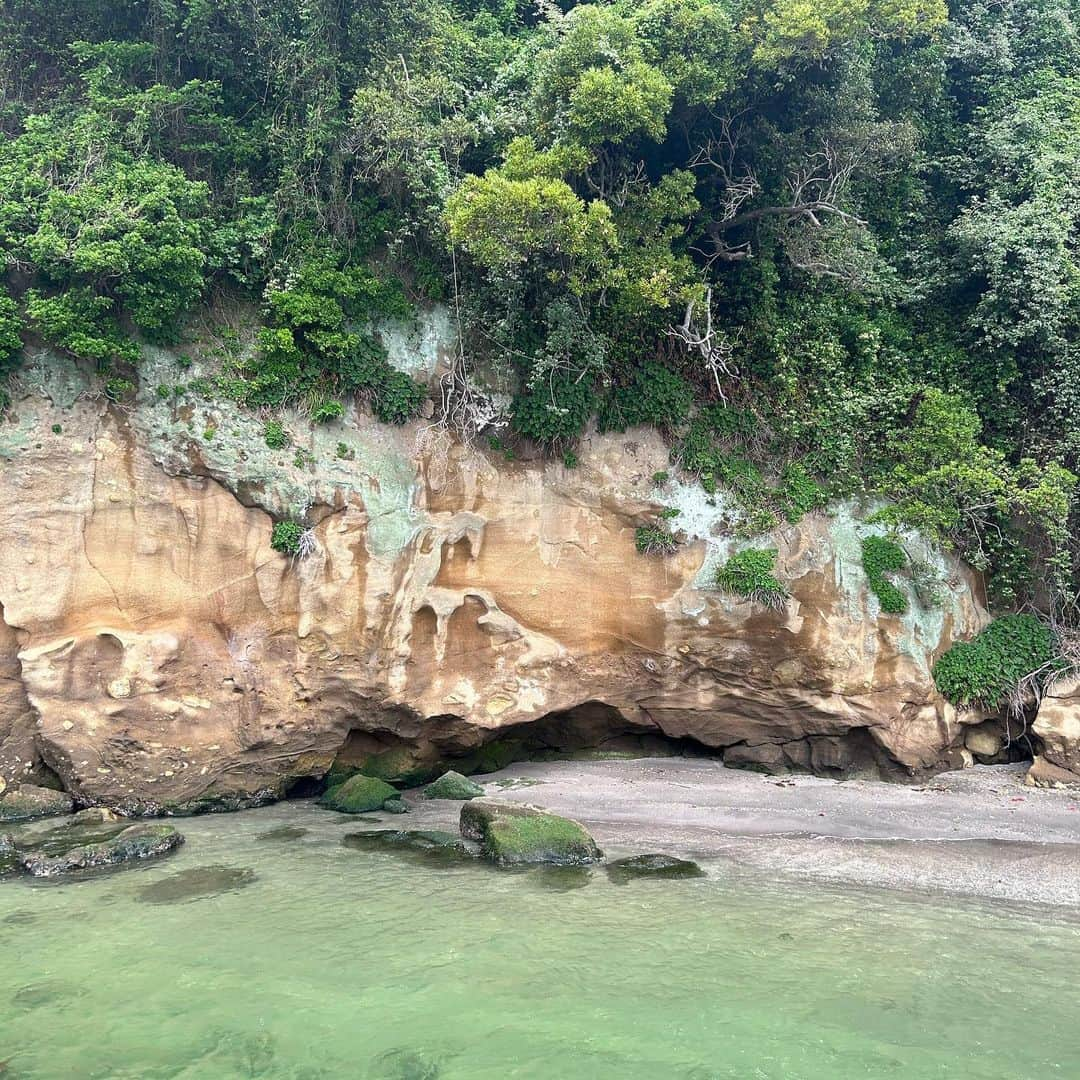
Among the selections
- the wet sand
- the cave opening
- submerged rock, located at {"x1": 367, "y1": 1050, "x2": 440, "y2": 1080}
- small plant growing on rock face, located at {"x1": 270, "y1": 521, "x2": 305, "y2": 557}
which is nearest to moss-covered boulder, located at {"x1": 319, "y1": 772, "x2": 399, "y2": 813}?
the wet sand

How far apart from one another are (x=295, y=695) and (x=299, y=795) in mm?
1857

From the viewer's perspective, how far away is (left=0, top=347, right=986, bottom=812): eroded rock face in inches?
470

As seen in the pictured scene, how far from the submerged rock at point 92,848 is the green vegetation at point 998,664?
11637mm

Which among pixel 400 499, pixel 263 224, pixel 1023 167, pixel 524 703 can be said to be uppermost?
pixel 1023 167

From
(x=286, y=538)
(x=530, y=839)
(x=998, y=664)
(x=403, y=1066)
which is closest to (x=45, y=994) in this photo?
(x=403, y=1066)

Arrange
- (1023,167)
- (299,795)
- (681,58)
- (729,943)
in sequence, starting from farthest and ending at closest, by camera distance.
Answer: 1. (1023,167)
2. (299,795)
3. (681,58)
4. (729,943)

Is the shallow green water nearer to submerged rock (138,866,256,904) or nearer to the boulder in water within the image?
submerged rock (138,866,256,904)

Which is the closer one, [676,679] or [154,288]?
[154,288]

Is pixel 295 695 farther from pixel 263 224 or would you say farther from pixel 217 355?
pixel 263 224

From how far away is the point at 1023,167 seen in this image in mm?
15227

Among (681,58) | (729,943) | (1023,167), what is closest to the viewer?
(729,943)

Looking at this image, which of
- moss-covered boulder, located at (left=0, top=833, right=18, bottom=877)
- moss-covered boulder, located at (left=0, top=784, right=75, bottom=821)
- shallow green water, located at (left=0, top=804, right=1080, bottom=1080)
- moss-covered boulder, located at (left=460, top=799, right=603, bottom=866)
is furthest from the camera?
moss-covered boulder, located at (left=0, top=784, right=75, bottom=821)

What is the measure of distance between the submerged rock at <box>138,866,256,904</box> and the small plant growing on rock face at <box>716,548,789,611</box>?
8215 millimetres

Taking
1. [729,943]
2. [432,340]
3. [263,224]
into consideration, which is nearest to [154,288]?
[263,224]
